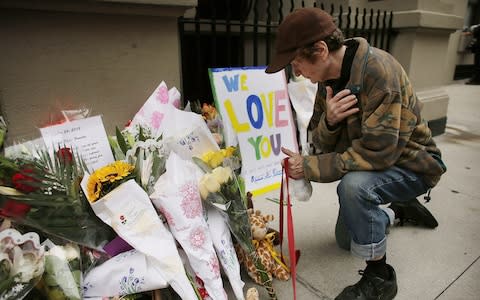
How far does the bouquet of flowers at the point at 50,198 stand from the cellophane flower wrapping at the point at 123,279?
5.7 inches

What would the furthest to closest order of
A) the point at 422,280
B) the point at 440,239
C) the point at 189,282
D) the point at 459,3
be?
1. the point at 459,3
2. the point at 440,239
3. the point at 422,280
4. the point at 189,282

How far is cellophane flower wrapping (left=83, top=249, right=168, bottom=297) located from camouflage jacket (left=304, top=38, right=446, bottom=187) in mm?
863

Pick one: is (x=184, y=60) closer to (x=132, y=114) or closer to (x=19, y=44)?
(x=132, y=114)

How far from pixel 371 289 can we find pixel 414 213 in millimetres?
941

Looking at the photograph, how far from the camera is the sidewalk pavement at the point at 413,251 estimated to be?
1.88 metres

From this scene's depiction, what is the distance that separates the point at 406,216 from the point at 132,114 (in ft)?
7.07

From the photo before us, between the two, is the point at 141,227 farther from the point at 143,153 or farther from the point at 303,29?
the point at 303,29

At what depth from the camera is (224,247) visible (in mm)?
1608

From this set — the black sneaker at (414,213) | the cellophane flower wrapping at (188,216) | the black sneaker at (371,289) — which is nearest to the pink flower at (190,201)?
the cellophane flower wrapping at (188,216)

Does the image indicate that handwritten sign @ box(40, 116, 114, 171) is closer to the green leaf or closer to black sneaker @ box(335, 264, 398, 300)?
the green leaf

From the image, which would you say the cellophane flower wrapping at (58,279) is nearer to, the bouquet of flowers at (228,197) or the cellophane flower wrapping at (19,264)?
the cellophane flower wrapping at (19,264)

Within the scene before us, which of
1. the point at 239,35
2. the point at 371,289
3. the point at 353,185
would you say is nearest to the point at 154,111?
the point at 353,185

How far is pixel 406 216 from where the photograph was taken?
246 cm

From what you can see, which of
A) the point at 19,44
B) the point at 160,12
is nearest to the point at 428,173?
the point at 160,12
